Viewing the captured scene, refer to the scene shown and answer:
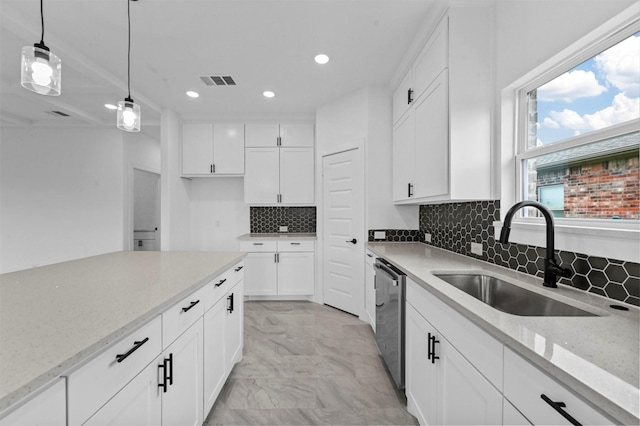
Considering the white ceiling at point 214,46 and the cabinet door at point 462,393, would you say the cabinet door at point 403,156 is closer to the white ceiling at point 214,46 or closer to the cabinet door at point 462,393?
the white ceiling at point 214,46

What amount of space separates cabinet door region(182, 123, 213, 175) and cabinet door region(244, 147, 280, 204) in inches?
23.7

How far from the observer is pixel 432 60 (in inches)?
81.2

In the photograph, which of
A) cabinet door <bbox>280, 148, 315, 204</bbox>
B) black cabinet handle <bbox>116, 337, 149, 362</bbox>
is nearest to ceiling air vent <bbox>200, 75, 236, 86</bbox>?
cabinet door <bbox>280, 148, 315, 204</bbox>

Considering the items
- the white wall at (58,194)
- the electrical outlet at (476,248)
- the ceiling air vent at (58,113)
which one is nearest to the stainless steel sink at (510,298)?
the electrical outlet at (476,248)

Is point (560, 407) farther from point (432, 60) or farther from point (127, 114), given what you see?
point (127, 114)

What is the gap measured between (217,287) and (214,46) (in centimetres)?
211

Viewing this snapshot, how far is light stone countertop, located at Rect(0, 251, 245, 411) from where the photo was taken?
2.03 ft

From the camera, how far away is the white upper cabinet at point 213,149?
411 centimetres

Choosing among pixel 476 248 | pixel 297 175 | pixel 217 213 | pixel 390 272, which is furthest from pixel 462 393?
pixel 217 213

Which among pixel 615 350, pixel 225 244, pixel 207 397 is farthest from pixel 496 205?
pixel 225 244

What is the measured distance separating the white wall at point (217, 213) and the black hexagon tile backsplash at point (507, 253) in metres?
2.93

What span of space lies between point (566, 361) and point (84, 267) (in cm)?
225

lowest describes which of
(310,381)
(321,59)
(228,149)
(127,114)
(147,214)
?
(310,381)

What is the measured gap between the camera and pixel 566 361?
64 centimetres
